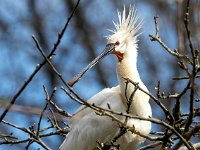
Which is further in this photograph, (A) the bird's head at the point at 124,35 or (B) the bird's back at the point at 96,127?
(A) the bird's head at the point at 124,35

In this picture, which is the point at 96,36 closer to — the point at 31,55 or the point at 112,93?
the point at 31,55

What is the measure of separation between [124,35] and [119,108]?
95cm

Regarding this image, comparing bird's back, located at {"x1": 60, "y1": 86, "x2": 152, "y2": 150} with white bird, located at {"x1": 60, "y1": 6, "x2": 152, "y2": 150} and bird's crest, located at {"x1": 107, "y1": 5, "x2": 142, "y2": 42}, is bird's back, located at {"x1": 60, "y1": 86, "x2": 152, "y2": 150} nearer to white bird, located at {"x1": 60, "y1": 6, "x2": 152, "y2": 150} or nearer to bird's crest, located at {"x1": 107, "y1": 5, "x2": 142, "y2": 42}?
white bird, located at {"x1": 60, "y1": 6, "x2": 152, "y2": 150}

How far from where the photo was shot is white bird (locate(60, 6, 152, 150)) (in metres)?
6.35

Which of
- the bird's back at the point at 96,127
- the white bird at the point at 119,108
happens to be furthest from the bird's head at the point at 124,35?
the bird's back at the point at 96,127

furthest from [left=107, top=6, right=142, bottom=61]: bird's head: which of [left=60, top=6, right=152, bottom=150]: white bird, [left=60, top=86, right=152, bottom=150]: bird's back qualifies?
[left=60, top=86, right=152, bottom=150]: bird's back

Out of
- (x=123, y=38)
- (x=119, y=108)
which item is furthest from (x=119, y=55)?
(x=119, y=108)

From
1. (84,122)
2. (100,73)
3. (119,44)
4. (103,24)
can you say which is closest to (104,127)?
(84,122)

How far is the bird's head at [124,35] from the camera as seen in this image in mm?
6992

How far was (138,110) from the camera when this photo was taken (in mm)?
6402

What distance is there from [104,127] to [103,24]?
10357mm

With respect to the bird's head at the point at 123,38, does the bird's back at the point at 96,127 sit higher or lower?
lower

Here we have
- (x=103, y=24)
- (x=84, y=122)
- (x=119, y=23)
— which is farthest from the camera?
(x=103, y=24)

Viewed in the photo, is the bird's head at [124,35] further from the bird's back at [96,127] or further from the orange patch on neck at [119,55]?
the bird's back at [96,127]
